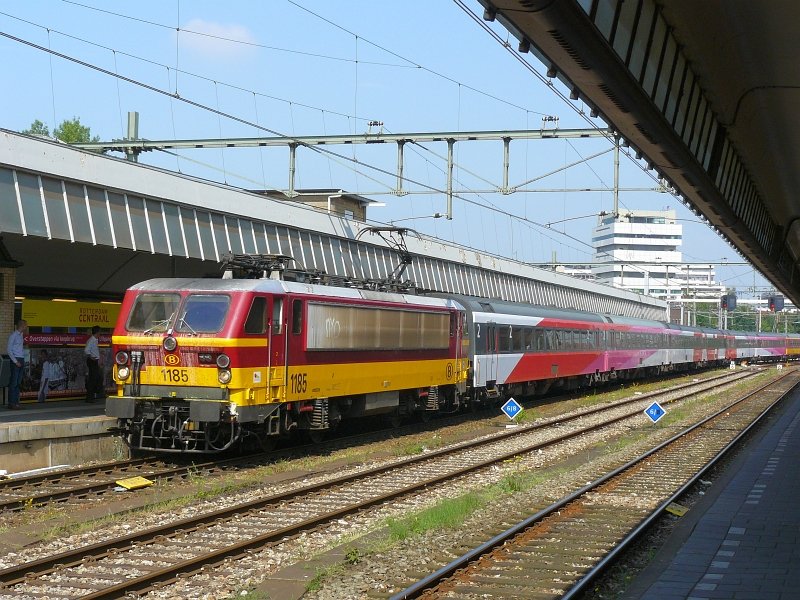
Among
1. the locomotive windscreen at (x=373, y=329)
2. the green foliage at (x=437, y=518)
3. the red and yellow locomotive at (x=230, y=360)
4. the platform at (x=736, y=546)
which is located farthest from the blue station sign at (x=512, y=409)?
the green foliage at (x=437, y=518)

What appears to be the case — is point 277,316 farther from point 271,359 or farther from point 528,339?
point 528,339

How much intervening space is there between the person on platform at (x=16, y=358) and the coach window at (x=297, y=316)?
522cm

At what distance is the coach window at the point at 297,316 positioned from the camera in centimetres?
1757

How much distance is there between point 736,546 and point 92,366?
14.8 m

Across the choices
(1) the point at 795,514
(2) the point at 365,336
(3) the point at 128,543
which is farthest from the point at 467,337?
(3) the point at 128,543

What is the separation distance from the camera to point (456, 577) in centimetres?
964

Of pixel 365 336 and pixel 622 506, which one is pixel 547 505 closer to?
pixel 622 506

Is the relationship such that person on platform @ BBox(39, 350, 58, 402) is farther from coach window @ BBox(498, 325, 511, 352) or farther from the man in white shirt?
coach window @ BBox(498, 325, 511, 352)

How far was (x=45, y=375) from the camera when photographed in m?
21.4

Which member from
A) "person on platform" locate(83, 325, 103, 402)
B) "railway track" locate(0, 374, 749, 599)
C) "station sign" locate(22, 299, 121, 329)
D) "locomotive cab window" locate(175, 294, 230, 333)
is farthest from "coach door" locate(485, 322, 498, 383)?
"locomotive cab window" locate(175, 294, 230, 333)

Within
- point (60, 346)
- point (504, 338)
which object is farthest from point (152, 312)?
point (504, 338)

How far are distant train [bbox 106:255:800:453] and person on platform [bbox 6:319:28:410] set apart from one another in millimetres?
2669

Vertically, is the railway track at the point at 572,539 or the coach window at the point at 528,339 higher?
the coach window at the point at 528,339

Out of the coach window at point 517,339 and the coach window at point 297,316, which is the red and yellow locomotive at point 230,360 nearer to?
the coach window at point 297,316
